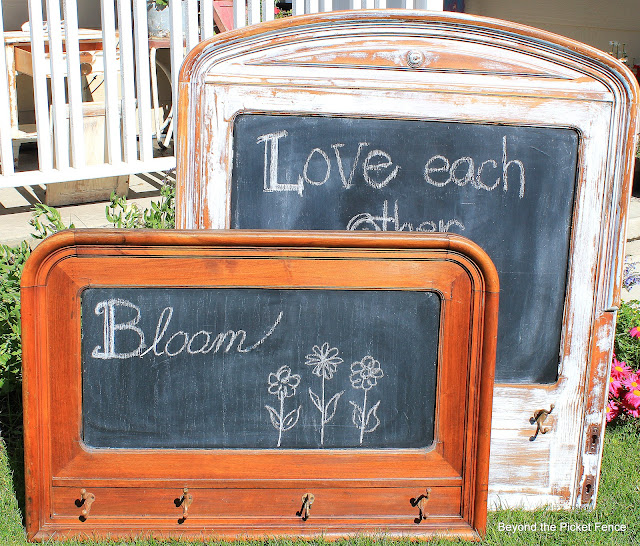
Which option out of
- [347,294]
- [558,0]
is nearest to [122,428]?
[347,294]

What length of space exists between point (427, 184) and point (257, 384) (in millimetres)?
763

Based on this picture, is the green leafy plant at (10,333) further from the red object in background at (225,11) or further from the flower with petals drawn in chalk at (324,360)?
the red object in background at (225,11)

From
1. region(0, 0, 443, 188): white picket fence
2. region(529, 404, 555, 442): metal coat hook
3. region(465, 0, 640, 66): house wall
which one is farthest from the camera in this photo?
region(465, 0, 640, 66): house wall

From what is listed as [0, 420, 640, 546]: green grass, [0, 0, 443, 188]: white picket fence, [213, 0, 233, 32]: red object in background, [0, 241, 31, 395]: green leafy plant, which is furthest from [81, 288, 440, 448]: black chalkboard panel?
[213, 0, 233, 32]: red object in background

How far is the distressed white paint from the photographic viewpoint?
216 centimetres

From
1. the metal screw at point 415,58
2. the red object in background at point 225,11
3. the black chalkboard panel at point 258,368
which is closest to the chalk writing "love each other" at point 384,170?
the metal screw at point 415,58

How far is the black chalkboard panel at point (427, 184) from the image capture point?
222 cm

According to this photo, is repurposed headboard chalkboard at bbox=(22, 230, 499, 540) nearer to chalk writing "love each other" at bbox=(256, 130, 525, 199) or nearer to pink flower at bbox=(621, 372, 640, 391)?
chalk writing "love each other" at bbox=(256, 130, 525, 199)

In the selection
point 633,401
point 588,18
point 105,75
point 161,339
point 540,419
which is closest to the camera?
point 161,339

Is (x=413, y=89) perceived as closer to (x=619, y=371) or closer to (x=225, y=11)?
(x=619, y=371)

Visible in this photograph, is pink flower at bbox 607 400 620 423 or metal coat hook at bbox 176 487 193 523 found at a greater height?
metal coat hook at bbox 176 487 193 523

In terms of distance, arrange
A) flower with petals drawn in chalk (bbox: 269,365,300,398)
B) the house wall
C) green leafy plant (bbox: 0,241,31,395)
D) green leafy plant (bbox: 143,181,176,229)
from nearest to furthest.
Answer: flower with petals drawn in chalk (bbox: 269,365,300,398), green leafy plant (bbox: 0,241,31,395), green leafy plant (bbox: 143,181,176,229), the house wall

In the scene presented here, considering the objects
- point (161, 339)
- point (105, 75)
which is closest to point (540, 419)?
point (161, 339)

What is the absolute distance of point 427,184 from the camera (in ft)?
7.43
